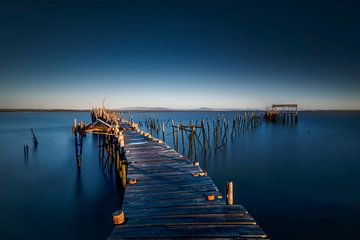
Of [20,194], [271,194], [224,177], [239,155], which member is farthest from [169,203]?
[239,155]

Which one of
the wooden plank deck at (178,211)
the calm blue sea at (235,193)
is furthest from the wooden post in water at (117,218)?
the calm blue sea at (235,193)

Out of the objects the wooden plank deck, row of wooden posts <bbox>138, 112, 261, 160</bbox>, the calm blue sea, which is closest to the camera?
the wooden plank deck

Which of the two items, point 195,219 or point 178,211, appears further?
point 178,211

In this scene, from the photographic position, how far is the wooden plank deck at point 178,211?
3.97 m

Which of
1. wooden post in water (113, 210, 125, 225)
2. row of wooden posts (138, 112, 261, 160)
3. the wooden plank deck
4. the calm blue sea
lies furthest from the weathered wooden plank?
row of wooden posts (138, 112, 261, 160)

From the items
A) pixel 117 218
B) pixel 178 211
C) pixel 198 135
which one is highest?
pixel 117 218

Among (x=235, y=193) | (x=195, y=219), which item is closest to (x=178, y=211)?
(x=195, y=219)

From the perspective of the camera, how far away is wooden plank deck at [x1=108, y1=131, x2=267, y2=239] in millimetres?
3971

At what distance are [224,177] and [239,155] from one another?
268 inches

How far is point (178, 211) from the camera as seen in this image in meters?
4.84

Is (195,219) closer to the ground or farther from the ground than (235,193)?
farther from the ground

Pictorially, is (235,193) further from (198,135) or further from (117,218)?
(198,135)

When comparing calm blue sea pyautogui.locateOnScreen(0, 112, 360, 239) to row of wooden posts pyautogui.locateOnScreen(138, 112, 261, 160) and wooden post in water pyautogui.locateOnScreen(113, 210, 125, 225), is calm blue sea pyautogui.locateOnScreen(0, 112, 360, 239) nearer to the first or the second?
row of wooden posts pyautogui.locateOnScreen(138, 112, 261, 160)

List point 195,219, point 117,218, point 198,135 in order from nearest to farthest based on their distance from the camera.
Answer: point 117,218 → point 195,219 → point 198,135
